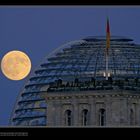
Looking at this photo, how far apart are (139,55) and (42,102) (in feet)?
4.52

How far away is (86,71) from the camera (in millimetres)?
7094

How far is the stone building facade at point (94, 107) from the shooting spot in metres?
6.73

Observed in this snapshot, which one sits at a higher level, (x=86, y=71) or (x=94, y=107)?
(x=86, y=71)

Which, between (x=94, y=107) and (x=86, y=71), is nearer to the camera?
(x=86, y=71)

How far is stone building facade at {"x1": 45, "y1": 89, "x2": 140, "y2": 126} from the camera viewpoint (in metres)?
6.73

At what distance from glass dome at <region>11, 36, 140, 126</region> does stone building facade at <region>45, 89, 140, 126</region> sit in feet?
0.29

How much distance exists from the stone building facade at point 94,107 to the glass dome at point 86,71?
0.09 m

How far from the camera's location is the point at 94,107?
7.41m

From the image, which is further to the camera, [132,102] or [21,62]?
[132,102]

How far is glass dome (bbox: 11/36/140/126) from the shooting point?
6.83 metres

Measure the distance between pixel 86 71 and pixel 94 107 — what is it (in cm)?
49
